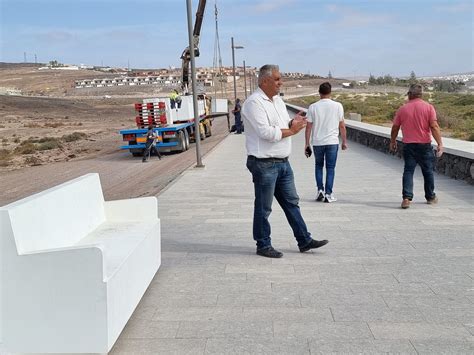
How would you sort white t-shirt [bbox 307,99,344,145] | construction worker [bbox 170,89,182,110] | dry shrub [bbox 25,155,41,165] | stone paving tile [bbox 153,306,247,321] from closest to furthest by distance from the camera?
stone paving tile [bbox 153,306,247,321] < white t-shirt [bbox 307,99,344,145] < dry shrub [bbox 25,155,41,165] < construction worker [bbox 170,89,182,110]

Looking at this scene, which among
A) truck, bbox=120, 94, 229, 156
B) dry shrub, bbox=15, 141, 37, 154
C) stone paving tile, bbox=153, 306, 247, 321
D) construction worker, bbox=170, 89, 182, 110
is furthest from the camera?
dry shrub, bbox=15, 141, 37, 154

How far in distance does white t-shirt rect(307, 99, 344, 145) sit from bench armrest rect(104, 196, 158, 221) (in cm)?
361

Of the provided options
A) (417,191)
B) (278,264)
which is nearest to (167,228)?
(278,264)

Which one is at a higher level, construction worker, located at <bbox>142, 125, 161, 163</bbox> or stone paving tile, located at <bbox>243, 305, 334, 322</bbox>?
stone paving tile, located at <bbox>243, 305, 334, 322</bbox>

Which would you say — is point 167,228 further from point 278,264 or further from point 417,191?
point 417,191

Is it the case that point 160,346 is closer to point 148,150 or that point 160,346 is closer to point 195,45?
point 148,150

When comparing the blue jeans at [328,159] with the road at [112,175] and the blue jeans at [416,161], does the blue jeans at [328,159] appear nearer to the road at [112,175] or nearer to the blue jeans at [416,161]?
the blue jeans at [416,161]

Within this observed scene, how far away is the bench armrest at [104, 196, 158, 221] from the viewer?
5508 mm

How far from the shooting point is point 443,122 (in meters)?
30.8

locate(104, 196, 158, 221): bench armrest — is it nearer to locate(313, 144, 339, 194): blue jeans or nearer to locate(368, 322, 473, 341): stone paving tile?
locate(368, 322, 473, 341): stone paving tile

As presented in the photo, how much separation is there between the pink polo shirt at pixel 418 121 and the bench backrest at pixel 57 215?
14.2 ft

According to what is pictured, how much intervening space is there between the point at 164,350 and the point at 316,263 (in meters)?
2.23

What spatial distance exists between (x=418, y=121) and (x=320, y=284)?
3.72m

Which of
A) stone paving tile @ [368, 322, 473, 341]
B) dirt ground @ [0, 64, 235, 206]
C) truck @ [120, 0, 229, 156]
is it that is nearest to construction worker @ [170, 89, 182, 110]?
truck @ [120, 0, 229, 156]
